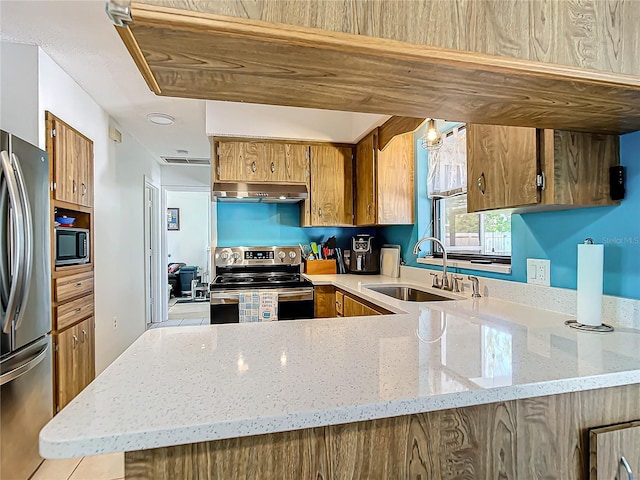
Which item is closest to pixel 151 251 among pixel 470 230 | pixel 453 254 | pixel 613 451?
pixel 453 254

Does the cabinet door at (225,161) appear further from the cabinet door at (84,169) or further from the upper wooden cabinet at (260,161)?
the cabinet door at (84,169)

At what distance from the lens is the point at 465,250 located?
2.60 meters

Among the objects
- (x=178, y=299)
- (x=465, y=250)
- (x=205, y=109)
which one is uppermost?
(x=205, y=109)

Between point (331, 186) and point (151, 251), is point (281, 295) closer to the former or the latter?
point (331, 186)

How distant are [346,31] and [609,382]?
3.42 feet

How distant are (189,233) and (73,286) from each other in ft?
20.4

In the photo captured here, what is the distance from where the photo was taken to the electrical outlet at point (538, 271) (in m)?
1.68

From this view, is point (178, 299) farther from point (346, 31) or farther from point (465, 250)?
point (346, 31)

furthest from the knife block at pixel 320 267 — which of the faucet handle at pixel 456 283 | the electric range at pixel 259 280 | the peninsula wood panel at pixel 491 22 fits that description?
the peninsula wood panel at pixel 491 22

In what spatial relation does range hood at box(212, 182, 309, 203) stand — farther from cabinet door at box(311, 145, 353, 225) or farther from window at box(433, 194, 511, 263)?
window at box(433, 194, 511, 263)

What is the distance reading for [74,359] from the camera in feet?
8.45

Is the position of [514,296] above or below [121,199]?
below

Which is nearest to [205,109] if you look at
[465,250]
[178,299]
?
[465,250]

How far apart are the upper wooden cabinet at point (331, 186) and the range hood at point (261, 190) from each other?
170 mm
